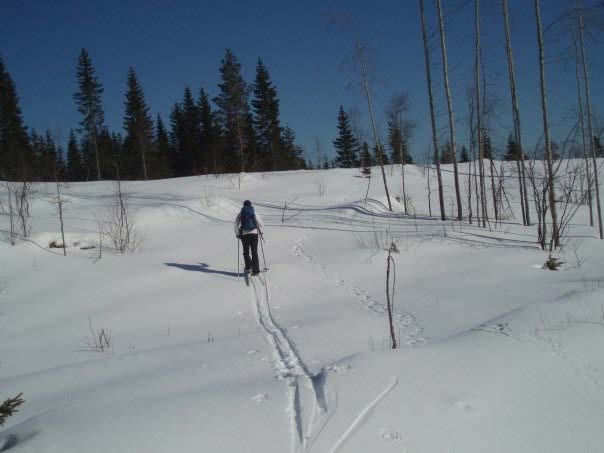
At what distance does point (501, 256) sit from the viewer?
8.62 meters

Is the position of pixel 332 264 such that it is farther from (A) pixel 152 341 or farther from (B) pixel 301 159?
(B) pixel 301 159

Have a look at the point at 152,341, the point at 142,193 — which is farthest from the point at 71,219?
the point at 152,341

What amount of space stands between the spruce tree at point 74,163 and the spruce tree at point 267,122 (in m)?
30.5

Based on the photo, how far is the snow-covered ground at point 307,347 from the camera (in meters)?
2.40

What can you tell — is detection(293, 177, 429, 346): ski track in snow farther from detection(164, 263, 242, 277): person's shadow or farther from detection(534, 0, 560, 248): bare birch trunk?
detection(534, 0, 560, 248): bare birch trunk

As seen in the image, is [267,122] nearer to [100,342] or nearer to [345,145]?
[345,145]

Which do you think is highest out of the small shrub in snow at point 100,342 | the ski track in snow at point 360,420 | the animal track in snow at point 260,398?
the animal track in snow at point 260,398

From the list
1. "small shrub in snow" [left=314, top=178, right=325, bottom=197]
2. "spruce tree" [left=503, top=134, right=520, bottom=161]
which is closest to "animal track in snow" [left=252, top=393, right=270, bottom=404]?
"spruce tree" [left=503, top=134, right=520, bottom=161]

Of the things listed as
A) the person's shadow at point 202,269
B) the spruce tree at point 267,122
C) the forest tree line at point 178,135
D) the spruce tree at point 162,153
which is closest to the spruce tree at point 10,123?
the forest tree line at point 178,135

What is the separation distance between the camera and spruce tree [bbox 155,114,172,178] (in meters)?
43.9

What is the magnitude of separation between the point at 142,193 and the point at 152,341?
69.5 ft

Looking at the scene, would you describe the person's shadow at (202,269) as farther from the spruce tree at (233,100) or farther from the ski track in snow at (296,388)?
the spruce tree at (233,100)

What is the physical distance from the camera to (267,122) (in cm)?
3950

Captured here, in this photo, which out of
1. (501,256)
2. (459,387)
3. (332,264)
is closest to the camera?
(459,387)
